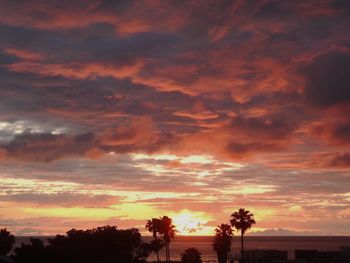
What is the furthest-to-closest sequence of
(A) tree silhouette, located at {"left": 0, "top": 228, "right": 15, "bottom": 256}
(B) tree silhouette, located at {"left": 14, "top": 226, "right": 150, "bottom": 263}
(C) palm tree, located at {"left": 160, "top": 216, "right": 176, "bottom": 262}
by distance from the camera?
(C) palm tree, located at {"left": 160, "top": 216, "right": 176, "bottom": 262}, (A) tree silhouette, located at {"left": 0, "top": 228, "right": 15, "bottom": 256}, (B) tree silhouette, located at {"left": 14, "top": 226, "right": 150, "bottom": 263}

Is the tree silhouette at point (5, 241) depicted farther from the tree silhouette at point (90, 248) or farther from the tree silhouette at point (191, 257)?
the tree silhouette at point (191, 257)

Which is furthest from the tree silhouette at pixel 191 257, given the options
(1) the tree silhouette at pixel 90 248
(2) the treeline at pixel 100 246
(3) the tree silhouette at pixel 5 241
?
(3) the tree silhouette at pixel 5 241

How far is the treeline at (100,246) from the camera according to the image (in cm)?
7606

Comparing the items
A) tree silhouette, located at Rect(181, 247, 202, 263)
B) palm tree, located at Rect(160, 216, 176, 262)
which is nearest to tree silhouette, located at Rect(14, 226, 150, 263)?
tree silhouette, located at Rect(181, 247, 202, 263)

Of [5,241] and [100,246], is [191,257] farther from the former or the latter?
[5,241]

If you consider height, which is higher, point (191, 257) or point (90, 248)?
point (90, 248)

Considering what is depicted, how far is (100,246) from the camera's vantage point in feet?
291

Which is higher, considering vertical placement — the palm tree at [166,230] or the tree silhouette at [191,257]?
the palm tree at [166,230]

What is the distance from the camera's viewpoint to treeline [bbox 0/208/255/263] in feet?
250

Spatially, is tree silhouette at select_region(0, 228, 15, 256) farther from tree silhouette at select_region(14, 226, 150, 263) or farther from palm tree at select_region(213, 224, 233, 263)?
palm tree at select_region(213, 224, 233, 263)

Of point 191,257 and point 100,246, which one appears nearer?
point 100,246

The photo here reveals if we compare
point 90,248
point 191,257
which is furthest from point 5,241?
point 191,257

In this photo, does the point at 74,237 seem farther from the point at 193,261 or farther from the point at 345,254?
the point at 345,254

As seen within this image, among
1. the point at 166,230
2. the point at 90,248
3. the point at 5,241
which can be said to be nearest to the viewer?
the point at 90,248
